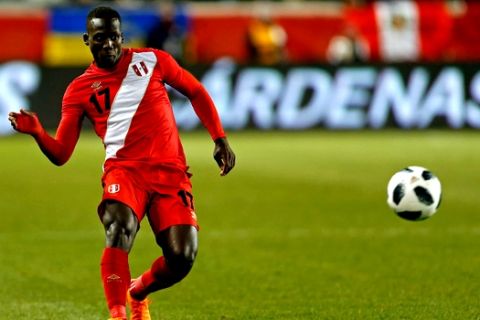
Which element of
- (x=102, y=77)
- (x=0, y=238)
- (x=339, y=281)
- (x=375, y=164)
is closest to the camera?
(x=102, y=77)

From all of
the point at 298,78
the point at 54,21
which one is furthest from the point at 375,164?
the point at 54,21

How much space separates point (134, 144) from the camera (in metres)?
6.48

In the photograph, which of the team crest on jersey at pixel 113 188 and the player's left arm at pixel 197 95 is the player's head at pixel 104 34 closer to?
the player's left arm at pixel 197 95

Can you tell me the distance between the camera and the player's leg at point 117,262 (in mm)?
6016

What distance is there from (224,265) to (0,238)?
248cm

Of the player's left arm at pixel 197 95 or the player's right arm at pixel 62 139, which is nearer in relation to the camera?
the player's right arm at pixel 62 139

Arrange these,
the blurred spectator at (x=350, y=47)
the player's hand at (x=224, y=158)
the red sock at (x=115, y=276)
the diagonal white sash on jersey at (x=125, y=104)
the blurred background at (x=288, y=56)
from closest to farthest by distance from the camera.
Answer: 1. the red sock at (x=115, y=276)
2. the diagonal white sash on jersey at (x=125, y=104)
3. the player's hand at (x=224, y=158)
4. the blurred background at (x=288, y=56)
5. the blurred spectator at (x=350, y=47)

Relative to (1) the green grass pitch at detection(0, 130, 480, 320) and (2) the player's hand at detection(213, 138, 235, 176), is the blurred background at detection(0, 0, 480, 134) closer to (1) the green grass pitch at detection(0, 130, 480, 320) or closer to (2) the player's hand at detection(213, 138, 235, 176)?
(1) the green grass pitch at detection(0, 130, 480, 320)

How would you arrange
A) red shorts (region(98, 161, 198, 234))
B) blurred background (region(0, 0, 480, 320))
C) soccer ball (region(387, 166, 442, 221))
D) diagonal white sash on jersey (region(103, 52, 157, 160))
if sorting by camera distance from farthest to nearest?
1. blurred background (region(0, 0, 480, 320))
2. soccer ball (region(387, 166, 442, 221))
3. diagonal white sash on jersey (region(103, 52, 157, 160))
4. red shorts (region(98, 161, 198, 234))

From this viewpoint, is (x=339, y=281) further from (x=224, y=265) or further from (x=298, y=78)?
(x=298, y=78)

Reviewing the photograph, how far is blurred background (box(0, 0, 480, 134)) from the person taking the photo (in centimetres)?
2122

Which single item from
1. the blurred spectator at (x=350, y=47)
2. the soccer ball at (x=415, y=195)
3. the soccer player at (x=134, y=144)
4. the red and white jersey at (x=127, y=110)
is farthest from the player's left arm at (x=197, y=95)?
the blurred spectator at (x=350, y=47)

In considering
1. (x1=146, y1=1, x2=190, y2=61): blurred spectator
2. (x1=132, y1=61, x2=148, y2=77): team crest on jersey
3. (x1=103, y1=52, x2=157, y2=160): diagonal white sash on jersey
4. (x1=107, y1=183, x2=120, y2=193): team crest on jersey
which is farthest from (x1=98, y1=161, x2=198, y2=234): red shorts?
(x1=146, y1=1, x2=190, y2=61): blurred spectator

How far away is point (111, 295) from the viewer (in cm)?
602
